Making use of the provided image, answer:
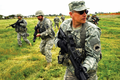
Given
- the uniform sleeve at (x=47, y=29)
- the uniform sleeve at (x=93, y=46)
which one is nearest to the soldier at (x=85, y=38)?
the uniform sleeve at (x=93, y=46)

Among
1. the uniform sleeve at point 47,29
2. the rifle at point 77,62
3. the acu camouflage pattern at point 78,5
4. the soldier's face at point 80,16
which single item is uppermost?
the acu camouflage pattern at point 78,5

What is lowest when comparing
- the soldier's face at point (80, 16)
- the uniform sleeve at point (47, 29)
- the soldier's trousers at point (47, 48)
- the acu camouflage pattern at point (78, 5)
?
the soldier's trousers at point (47, 48)

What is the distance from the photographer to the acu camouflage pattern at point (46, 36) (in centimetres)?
393

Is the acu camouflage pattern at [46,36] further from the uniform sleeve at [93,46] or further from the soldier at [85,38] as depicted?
the uniform sleeve at [93,46]

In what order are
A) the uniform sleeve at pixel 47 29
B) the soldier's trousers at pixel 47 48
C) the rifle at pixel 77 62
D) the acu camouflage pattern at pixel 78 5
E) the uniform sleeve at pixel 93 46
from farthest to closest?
1. the soldier's trousers at pixel 47 48
2. the uniform sleeve at pixel 47 29
3. the acu camouflage pattern at pixel 78 5
4. the uniform sleeve at pixel 93 46
5. the rifle at pixel 77 62

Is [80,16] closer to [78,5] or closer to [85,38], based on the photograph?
[78,5]

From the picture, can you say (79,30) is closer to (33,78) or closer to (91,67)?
(91,67)

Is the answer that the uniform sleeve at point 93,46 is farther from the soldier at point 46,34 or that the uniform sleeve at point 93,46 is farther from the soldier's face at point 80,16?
the soldier at point 46,34

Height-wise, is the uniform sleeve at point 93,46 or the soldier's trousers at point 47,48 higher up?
the uniform sleeve at point 93,46

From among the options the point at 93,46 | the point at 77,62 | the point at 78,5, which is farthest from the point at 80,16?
the point at 77,62

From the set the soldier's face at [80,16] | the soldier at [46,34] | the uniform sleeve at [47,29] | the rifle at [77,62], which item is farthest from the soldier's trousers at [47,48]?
the soldier's face at [80,16]

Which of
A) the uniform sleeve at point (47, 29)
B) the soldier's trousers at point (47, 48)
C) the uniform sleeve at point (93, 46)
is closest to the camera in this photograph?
the uniform sleeve at point (93, 46)

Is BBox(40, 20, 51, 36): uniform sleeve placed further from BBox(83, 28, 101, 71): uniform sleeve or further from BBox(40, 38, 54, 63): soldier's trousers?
BBox(83, 28, 101, 71): uniform sleeve

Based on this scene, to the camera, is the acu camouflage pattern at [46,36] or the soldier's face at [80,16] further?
the acu camouflage pattern at [46,36]
